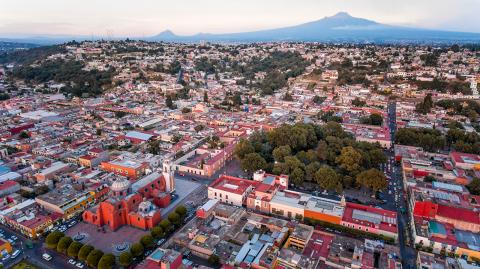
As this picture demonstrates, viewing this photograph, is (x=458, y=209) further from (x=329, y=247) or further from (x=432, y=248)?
(x=329, y=247)

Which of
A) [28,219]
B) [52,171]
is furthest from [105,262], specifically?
[52,171]

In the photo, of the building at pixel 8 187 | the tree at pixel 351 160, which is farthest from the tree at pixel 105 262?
the tree at pixel 351 160

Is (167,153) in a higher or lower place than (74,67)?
lower

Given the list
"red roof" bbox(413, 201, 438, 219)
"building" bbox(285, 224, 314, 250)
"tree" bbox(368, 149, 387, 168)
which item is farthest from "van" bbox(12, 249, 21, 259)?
"tree" bbox(368, 149, 387, 168)

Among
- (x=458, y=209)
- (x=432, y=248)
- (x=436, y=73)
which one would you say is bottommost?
(x=432, y=248)

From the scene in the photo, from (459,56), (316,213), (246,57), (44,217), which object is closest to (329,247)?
(316,213)

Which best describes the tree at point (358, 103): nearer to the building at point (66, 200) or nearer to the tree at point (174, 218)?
the tree at point (174, 218)
